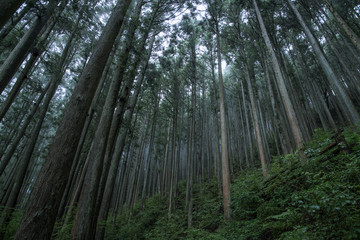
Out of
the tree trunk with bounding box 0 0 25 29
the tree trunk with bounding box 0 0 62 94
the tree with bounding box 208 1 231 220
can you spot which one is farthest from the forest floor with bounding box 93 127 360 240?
the tree trunk with bounding box 0 0 62 94

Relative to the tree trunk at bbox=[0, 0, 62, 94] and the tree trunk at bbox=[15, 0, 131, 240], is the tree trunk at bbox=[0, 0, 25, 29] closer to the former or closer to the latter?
the tree trunk at bbox=[15, 0, 131, 240]

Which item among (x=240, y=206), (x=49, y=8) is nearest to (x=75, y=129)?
(x=240, y=206)

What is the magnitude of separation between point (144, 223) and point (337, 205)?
32.4 ft

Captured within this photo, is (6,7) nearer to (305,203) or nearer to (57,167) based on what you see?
(57,167)

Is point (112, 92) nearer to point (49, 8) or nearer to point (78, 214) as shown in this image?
point (78, 214)

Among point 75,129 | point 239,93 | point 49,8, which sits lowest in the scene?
point 75,129

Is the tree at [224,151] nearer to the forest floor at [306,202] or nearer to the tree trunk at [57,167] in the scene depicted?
the forest floor at [306,202]

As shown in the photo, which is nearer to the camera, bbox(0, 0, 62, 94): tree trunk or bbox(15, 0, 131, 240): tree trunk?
bbox(15, 0, 131, 240): tree trunk

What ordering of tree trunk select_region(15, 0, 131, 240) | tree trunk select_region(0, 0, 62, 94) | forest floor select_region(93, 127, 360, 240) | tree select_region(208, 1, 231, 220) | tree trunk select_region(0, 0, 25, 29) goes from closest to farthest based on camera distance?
tree trunk select_region(0, 0, 25, 29), tree trunk select_region(15, 0, 131, 240), forest floor select_region(93, 127, 360, 240), tree trunk select_region(0, 0, 62, 94), tree select_region(208, 1, 231, 220)

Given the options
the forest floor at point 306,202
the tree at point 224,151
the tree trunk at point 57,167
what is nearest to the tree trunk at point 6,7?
the tree trunk at point 57,167

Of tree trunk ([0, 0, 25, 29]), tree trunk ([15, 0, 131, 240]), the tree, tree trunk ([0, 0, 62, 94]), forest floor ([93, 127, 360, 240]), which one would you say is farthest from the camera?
the tree

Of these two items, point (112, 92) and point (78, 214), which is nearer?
point (78, 214)

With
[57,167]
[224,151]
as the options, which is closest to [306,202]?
[57,167]

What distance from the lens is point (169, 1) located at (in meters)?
8.58
